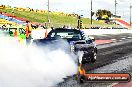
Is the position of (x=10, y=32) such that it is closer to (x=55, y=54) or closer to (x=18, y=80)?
(x=55, y=54)

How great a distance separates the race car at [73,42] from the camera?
1286cm

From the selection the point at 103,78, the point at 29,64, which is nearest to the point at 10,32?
the point at 29,64

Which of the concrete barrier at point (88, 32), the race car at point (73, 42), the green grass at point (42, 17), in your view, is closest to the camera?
the race car at point (73, 42)

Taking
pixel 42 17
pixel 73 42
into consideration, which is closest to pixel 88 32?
pixel 73 42

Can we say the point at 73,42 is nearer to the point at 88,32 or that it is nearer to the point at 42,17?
→ the point at 88,32

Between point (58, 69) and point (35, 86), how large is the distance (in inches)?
111

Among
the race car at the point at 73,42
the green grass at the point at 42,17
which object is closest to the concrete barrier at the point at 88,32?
the race car at the point at 73,42

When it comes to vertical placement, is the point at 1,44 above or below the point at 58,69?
above

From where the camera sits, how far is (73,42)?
1338 cm

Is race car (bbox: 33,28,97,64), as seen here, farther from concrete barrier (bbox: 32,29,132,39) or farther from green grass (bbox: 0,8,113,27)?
green grass (bbox: 0,8,113,27)

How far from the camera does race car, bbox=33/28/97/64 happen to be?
42.2 ft

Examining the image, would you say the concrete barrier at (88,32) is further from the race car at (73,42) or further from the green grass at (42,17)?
the green grass at (42,17)

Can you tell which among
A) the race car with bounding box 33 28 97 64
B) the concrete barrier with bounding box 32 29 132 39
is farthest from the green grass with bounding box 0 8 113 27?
the race car with bounding box 33 28 97 64

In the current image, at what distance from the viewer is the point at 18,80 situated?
909 centimetres
